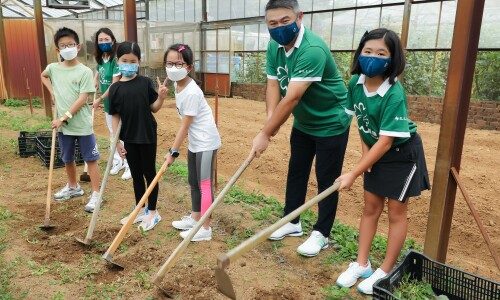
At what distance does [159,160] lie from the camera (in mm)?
6137

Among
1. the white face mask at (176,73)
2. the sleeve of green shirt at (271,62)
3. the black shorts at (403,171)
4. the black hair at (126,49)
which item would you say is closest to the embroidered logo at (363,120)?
the black shorts at (403,171)

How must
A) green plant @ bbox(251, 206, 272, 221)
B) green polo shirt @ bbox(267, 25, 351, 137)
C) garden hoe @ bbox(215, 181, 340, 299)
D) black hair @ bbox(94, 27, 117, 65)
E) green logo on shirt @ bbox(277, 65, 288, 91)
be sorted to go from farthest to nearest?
1. black hair @ bbox(94, 27, 117, 65)
2. green plant @ bbox(251, 206, 272, 221)
3. green logo on shirt @ bbox(277, 65, 288, 91)
4. green polo shirt @ bbox(267, 25, 351, 137)
5. garden hoe @ bbox(215, 181, 340, 299)

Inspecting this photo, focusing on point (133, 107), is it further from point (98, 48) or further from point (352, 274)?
point (352, 274)

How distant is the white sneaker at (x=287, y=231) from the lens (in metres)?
3.31

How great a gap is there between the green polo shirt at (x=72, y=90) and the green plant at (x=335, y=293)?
280 centimetres

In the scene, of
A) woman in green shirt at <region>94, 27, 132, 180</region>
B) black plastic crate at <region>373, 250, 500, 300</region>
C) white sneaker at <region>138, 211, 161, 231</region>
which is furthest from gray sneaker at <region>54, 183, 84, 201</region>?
black plastic crate at <region>373, 250, 500, 300</region>

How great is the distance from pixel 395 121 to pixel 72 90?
3154mm

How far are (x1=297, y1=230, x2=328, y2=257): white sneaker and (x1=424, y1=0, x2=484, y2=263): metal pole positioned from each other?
75cm

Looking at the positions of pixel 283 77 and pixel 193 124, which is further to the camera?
pixel 193 124

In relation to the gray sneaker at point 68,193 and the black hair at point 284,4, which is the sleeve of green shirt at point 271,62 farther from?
the gray sneaker at point 68,193

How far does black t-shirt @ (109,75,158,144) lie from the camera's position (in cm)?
332

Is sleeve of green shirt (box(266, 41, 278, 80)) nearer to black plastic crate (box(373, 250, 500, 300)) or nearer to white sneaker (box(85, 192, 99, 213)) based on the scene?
black plastic crate (box(373, 250, 500, 300))

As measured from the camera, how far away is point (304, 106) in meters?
2.86

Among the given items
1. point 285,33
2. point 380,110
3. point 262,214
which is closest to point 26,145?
point 262,214
